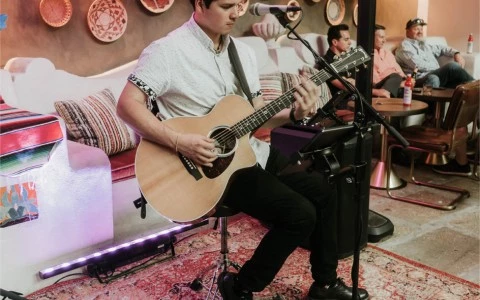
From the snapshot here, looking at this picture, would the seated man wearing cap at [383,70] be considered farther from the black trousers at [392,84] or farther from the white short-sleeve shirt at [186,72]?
the white short-sleeve shirt at [186,72]

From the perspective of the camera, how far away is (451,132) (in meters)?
3.27

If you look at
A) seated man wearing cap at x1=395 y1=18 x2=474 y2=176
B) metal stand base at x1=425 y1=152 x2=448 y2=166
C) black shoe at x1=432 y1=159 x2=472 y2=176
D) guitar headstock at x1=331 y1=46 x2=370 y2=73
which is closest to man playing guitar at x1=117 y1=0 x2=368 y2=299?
guitar headstock at x1=331 y1=46 x2=370 y2=73

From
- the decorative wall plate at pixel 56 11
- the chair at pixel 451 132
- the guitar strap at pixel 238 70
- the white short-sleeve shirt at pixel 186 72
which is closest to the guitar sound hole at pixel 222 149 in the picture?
the white short-sleeve shirt at pixel 186 72

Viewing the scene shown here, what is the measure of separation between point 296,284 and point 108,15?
7.41 feet

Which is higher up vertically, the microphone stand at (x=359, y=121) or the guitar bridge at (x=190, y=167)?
the microphone stand at (x=359, y=121)

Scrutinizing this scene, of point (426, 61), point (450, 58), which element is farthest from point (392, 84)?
point (450, 58)

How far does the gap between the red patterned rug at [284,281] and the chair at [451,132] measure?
1001mm

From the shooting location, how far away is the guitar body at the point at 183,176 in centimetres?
177

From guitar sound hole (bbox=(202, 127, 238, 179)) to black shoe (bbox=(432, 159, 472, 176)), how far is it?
9.49 ft

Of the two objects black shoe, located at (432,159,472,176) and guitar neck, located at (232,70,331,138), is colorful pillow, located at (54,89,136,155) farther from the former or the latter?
black shoe, located at (432,159,472,176)

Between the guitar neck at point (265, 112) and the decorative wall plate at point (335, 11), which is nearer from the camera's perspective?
the guitar neck at point (265, 112)

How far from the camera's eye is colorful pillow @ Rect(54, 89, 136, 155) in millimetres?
2664

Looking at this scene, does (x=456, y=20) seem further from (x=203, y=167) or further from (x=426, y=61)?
(x=203, y=167)

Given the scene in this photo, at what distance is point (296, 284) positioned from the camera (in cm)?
232
